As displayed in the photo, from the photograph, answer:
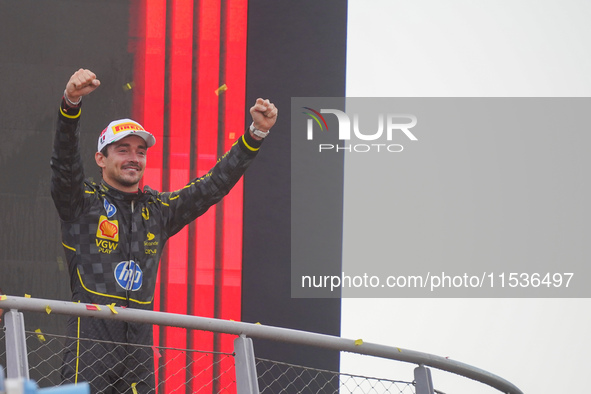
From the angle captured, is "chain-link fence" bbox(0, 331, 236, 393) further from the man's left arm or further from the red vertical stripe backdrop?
the man's left arm

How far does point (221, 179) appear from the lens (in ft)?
9.32

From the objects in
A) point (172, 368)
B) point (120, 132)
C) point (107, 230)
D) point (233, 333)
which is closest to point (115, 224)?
point (107, 230)

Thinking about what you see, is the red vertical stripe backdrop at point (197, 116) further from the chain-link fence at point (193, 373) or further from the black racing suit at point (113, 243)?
the black racing suit at point (113, 243)

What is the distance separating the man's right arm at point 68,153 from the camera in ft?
8.18

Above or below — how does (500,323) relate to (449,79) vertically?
below

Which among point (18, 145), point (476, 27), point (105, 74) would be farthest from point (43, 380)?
point (476, 27)

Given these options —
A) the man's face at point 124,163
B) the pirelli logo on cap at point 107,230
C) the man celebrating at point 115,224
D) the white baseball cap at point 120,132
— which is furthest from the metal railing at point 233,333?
the white baseball cap at point 120,132

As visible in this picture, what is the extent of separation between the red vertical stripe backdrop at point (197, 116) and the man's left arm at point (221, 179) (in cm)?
150

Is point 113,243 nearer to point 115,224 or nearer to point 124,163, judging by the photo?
point 115,224

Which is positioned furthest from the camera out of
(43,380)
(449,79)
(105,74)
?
(449,79)

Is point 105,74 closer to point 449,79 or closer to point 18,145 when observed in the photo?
point 18,145

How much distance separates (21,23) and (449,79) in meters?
2.18

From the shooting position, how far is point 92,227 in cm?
264

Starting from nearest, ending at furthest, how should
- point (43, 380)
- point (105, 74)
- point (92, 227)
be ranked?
1. point (92, 227)
2. point (43, 380)
3. point (105, 74)
